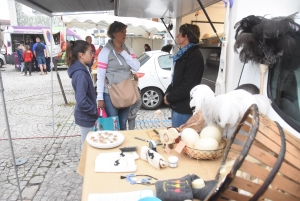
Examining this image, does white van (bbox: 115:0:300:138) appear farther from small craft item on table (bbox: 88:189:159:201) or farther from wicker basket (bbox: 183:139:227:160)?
small craft item on table (bbox: 88:189:159:201)

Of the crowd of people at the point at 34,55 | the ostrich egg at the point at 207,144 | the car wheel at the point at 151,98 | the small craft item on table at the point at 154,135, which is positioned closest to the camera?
the ostrich egg at the point at 207,144

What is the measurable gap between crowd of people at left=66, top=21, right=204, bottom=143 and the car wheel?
9.90ft

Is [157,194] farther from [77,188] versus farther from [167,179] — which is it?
[77,188]

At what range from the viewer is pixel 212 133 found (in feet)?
5.67

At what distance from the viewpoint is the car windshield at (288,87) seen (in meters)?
1.56

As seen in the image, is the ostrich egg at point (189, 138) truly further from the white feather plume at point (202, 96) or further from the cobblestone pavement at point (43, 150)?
the cobblestone pavement at point (43, 150)

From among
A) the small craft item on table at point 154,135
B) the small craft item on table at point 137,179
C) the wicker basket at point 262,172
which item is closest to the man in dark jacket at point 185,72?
the small craft item on table at point 154,135

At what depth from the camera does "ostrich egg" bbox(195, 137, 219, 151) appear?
1.64m

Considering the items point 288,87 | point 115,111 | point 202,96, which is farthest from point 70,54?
point 288,87

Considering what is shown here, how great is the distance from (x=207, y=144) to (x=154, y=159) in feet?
1.29

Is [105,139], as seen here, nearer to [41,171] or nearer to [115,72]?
[115,72]

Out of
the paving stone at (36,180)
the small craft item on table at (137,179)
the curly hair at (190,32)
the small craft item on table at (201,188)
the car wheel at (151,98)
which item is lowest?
the paving stone at (36,180)

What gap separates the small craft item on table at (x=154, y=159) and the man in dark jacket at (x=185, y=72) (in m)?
1.10

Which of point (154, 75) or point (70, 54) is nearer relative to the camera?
point (70, 54)
